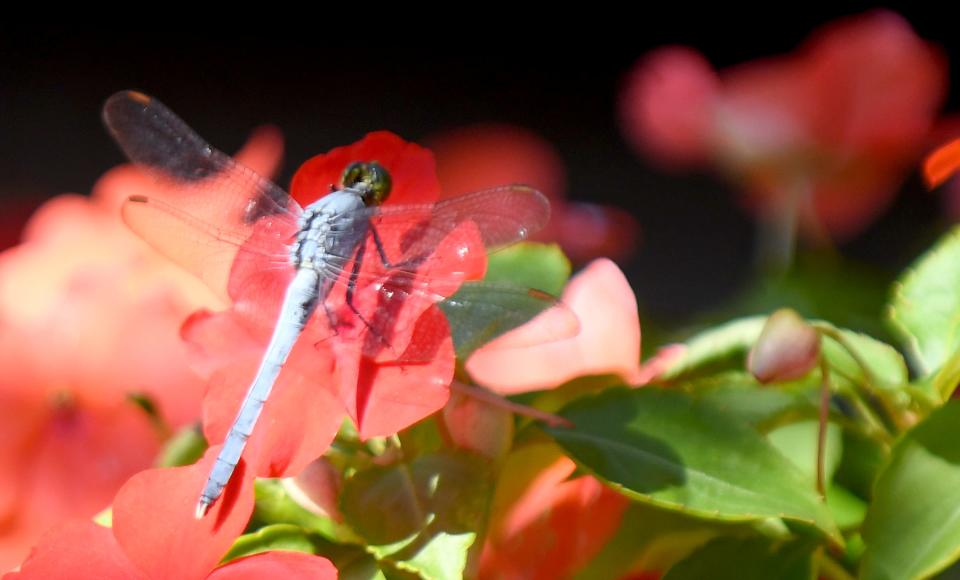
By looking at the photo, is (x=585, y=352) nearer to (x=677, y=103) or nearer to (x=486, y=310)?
(x=486, y=310)

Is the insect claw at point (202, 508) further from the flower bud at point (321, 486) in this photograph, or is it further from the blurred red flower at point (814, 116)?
the blurred red flower at point (814, 116)

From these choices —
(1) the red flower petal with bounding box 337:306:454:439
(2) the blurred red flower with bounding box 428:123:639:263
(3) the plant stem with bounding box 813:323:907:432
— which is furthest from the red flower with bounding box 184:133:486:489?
(2) the blurred red flower with bounding box 428:123:639:263

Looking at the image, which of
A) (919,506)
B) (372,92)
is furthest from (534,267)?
(372,92)

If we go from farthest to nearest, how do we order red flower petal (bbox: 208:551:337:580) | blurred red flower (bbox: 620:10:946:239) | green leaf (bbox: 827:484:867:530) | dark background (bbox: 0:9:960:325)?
1. dark background (bbox: 0:9:960:325)
2. blurred red flower (bbox: 620:10:946:239)
3. green leaf (bbox: 827:484:867:530)
4. red flower petal (bbox: 208:551:337:580)

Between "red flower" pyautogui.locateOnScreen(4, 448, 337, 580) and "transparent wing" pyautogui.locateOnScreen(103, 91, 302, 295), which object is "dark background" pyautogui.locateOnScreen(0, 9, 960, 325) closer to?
"transparent wing" pyautogui.locateOnScreen(103, 91, 302, 295)

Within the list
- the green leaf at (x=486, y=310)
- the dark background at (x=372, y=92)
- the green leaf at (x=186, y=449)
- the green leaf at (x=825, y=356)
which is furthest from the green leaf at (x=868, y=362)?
the dark background at (x=372, y=92)

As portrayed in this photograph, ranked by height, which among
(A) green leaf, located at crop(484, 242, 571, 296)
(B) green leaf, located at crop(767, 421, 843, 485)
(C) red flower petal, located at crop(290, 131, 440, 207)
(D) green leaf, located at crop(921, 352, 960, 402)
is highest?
(C) red flower petal, located at crop(290, 131, 440, 207)

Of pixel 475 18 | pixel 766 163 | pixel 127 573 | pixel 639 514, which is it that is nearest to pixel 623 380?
pixel 639 514
